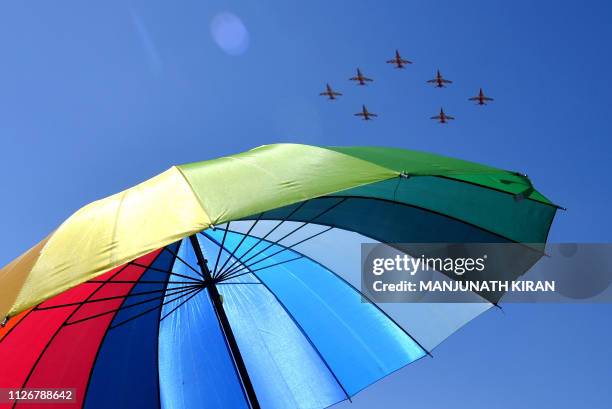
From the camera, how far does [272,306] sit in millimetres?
5848

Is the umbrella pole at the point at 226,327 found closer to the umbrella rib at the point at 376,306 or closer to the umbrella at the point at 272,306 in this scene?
the umbrella at the point at 272,306

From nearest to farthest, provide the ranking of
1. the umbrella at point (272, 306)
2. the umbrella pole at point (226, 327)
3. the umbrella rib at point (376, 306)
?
the umbrella at point (272, 306), the umbrella pole at point (226, 327), the umbrella rib at point (376, 306)

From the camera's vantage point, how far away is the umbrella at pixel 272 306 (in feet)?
14.7

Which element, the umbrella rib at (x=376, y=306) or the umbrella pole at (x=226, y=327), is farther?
the umbrella rib at (x=376, y=306)

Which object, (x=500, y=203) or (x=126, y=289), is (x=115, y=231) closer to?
(x=126, y=289)

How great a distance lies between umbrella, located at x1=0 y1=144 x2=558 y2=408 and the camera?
449cm

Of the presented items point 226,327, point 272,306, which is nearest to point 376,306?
point 272,306

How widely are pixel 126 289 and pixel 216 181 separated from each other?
7.86ft

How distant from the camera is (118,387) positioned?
216 inches

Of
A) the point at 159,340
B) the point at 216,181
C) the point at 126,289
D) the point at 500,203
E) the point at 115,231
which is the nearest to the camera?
the point at 115,231

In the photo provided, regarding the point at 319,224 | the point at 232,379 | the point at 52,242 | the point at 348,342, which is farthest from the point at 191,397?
the point at 52,242

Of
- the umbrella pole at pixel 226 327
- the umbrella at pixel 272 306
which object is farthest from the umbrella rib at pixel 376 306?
the umbrella pole at pixel 226 327

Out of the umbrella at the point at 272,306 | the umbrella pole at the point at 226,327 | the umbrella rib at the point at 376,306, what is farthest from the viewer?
the umbrella rib at the point at 376,306

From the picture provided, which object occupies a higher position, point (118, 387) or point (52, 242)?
point (52, 242)
